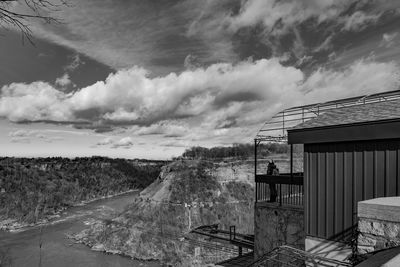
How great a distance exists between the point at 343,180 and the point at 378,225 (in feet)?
8.07

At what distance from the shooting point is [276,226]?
1130cm

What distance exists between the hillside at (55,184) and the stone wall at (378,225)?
58.7 m

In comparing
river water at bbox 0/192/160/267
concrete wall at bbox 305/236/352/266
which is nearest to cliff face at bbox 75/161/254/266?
river water at bbox 0/192/160/267

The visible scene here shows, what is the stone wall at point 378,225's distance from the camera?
203 inches

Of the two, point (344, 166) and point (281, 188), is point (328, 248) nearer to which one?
point (344, 166)

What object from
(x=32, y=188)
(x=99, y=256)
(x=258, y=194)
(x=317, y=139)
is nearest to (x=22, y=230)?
(x=99, y=256)

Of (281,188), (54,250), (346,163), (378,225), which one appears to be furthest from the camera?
(54,250)

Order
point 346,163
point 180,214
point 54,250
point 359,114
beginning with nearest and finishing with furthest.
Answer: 1. point 346,163
2. point 359,114
3. point 180,214
4. point 54,250

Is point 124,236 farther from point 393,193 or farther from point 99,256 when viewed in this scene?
point 393,193

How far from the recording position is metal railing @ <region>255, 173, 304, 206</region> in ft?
35.9

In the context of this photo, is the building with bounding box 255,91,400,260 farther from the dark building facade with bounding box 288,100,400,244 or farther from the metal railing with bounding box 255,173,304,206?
the metal railing with bounding box 255,173,304,206

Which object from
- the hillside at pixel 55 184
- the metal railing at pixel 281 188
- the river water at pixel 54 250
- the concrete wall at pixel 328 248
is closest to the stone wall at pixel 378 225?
the concrete wall at pixel 328 248

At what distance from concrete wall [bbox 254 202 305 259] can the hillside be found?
173 ft

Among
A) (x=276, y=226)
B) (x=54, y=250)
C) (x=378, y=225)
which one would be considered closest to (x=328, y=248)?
(x=378, y=225)
